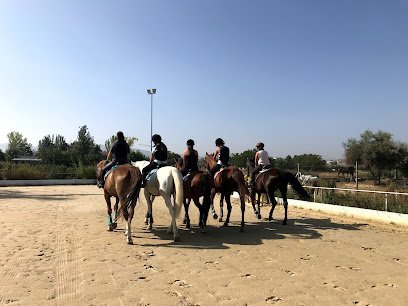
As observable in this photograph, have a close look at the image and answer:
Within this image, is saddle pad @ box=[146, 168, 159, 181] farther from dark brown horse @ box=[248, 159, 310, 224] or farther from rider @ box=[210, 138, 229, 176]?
dark brown horse @ box=[248, 159, 310, 224]

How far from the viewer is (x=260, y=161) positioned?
1163cm

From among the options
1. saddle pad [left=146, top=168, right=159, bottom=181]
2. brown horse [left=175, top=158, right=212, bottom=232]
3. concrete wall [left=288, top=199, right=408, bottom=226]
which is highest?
saddle pad [left=146, top=168, right=159, bottom=181]

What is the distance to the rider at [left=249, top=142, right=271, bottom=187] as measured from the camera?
1161 cm

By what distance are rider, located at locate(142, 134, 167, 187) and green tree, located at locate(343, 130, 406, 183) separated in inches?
1220

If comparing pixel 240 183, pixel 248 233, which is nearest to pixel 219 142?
pixel 240 183

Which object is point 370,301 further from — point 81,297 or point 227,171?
point 227,171

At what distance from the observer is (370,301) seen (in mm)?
4543

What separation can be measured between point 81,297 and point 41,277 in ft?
3.82

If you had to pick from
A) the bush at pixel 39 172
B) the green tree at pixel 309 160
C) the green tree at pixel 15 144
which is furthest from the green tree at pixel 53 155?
the green tree at pixel 309 160

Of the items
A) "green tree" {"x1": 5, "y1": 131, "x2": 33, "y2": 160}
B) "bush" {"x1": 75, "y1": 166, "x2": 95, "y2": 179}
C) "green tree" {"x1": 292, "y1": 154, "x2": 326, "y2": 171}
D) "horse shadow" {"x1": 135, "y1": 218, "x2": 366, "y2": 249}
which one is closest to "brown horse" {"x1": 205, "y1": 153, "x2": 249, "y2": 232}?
"horse shadow" {"x1": 135, "y1": 218, "x2": 366, "y2": 249}

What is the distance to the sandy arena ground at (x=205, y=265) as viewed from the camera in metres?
4.67

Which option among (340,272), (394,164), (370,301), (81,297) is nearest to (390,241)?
(340,272)

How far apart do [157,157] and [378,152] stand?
110 ft

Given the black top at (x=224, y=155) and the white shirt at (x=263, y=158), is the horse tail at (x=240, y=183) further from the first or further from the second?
the white shirt at (x=263, y=158)
